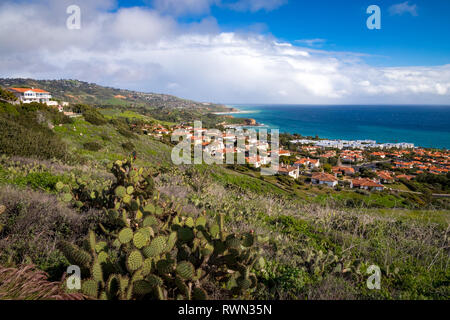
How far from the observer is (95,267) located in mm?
1758

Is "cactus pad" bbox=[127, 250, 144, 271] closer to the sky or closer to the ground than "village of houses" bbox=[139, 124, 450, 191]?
closer to the sky

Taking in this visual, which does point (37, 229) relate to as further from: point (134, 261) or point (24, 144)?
point (24, 144)

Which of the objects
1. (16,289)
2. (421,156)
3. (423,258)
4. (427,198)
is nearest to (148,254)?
(16,289)

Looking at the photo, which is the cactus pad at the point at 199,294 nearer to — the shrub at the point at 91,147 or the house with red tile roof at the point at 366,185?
the shrub at the point at 91,147

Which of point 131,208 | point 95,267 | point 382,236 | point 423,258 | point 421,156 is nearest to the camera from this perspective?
point 95,267

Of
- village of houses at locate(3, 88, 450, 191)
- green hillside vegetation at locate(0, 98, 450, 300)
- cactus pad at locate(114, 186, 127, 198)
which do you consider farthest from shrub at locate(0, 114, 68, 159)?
village of houses at locate(3, 88, 450, 191)

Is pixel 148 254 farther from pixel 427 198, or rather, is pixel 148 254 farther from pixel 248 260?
pixel 427 198

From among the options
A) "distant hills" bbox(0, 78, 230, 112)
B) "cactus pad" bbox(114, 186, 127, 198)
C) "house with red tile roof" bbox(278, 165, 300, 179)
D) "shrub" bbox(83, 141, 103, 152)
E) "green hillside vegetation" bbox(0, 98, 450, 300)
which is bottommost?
"house with red tile roof" bbox(278, 165, 300, 179)

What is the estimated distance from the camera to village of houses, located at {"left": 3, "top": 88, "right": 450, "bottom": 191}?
101 feet

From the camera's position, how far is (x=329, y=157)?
151 ft

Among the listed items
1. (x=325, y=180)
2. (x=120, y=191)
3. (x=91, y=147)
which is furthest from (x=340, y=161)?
(x=120, y=191)

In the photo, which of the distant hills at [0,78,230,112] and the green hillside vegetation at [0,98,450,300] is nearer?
the green hillside vegetation at [0,98,450,300]

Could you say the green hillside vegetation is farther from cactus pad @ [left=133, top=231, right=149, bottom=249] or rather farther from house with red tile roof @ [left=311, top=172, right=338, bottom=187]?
house with red tile roof @ [left=311, top=172, right=338, bottom=187]
